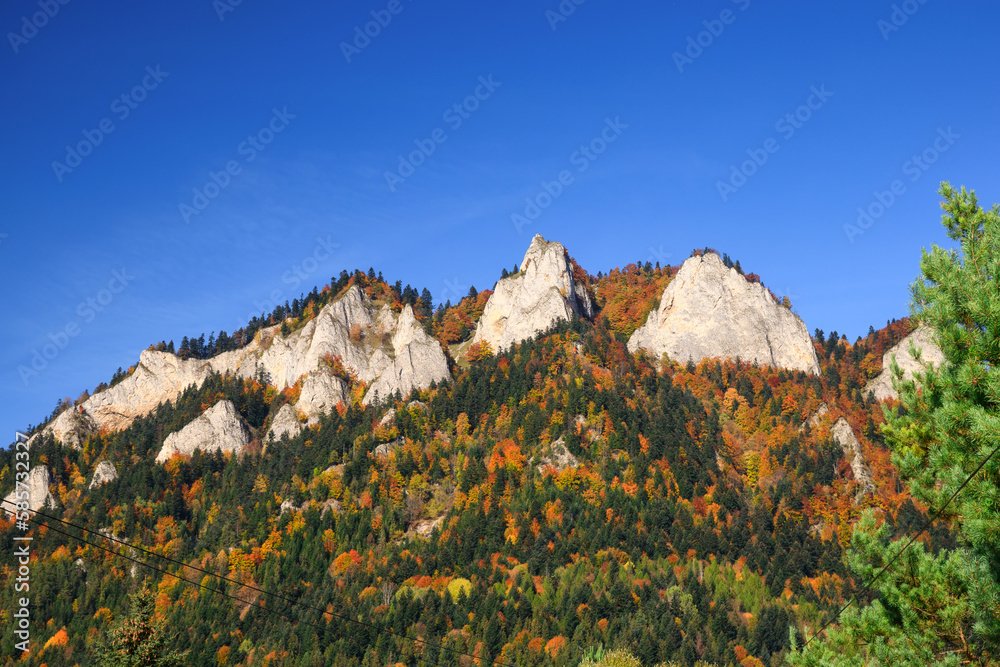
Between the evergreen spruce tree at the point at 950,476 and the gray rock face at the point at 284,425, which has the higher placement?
the gray rock face at the point at 284,425

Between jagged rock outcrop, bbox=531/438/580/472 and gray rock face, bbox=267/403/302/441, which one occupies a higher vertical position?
gray rock face, bbox=267/403/302/441

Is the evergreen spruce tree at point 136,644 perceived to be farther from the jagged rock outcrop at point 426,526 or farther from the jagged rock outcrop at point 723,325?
the jagged rock outcrop at point 723,325

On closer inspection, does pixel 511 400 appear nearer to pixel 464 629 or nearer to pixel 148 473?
pixel 464 629

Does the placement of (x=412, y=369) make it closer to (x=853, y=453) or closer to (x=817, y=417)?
(x=817, y=417)

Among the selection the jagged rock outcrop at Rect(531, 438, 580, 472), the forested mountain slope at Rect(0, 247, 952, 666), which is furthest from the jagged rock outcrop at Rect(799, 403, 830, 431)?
the jagged rock outcrop at Rect(531, 438, 580, 472)

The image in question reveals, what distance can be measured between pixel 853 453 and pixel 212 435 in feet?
437

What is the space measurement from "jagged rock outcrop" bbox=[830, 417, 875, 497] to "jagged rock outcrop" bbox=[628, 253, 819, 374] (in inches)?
1175

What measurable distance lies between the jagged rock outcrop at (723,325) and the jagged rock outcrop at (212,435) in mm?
92611

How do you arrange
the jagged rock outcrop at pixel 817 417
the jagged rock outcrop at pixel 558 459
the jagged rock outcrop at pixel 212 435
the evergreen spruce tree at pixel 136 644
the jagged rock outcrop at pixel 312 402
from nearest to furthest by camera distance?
the evergreen spruce tree at pixel 136 644, the jagged rock outcrop at pixel 558 459, the jagged rock outcrop at pixel 817 417, the jagged rock outcrop at pixel 212 435, the jagged rock outcrop at pixel 312 402

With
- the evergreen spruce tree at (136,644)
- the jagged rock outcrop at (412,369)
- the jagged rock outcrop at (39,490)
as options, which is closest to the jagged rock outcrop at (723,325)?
the jagged rock outcrop at (412,369)

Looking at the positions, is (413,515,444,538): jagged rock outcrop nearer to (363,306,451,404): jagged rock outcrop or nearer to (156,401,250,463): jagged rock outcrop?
(363,306,451,404): jagged rock outcrop

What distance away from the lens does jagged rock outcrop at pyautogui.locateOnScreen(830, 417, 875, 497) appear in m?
144

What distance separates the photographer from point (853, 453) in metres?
150

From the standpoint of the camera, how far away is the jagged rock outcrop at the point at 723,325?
18562cm
